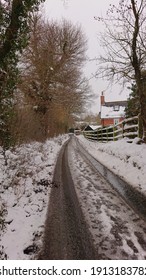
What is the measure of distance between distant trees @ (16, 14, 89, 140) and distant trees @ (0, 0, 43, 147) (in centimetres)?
1181

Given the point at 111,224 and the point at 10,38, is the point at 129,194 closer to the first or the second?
the point at 111,224

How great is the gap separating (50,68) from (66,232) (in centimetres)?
1874

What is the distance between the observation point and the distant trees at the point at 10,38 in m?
6.07

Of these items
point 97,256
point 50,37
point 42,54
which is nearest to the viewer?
point 97,256

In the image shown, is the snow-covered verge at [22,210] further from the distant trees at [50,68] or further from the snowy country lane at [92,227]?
the distant trees at [50,68]

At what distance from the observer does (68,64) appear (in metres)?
23.6

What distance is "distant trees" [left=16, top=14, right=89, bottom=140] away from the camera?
67.9 feet

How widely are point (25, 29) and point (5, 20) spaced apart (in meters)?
0.53

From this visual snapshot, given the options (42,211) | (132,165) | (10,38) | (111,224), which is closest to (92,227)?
(111,224)

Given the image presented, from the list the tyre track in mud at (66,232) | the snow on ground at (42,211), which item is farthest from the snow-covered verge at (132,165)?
the tyre track in mud at (66,232)

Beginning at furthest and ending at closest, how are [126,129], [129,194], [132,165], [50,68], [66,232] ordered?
[50,68] → [126,129] → [132,165] → [129,194] → [66,232]

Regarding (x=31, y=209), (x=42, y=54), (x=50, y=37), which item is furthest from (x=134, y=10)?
(x=50, y=37)

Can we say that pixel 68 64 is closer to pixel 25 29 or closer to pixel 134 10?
pixel 134 10

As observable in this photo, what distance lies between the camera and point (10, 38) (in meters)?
6.08
